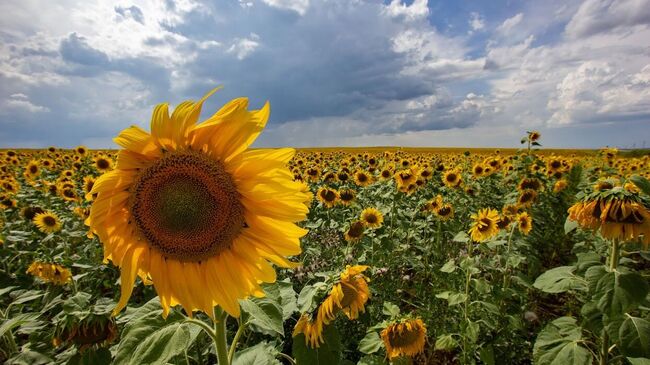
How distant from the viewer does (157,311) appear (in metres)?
1.49

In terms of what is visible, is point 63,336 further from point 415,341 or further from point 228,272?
point 415,341

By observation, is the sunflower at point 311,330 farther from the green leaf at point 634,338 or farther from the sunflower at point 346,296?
the green leaf at point 634,338

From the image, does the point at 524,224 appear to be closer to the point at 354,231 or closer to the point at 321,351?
the point at 354,231

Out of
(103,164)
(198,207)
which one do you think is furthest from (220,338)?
(103,164)

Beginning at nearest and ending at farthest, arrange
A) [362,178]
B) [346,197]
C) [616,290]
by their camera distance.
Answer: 1. [616,290]
2. [346,197]
3. [362,178]

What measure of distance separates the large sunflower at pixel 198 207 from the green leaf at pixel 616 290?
2.24m

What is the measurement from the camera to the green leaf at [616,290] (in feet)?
7.90

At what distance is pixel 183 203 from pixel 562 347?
290 cm

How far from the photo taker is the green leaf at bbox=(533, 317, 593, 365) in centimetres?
267

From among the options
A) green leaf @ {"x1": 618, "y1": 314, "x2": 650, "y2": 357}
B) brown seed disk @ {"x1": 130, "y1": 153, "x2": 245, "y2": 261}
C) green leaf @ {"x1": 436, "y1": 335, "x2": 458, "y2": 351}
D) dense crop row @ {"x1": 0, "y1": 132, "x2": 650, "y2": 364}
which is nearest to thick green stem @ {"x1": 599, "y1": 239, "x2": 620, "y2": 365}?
dense crop row @ {"x1": 0, "y1": 132, "x2": 650, "y2": 364}

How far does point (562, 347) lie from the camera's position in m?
2.81

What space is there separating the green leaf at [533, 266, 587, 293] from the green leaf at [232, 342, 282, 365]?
2101mm

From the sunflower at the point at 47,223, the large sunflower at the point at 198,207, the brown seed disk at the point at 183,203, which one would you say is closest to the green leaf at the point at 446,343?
the large sunflower at the point at 198,207

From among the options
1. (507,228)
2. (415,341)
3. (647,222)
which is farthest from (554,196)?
(415,341)
